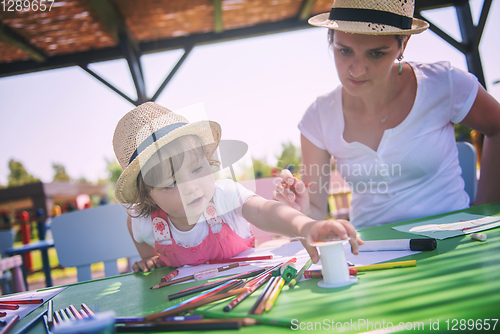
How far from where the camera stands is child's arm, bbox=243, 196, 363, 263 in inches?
25.7

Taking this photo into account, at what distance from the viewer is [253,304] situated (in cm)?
58

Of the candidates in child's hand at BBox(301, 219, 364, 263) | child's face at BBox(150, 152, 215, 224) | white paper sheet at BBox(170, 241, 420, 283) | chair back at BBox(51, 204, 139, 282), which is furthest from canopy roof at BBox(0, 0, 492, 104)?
child's hand at BBox(301, 219, 364, 263)

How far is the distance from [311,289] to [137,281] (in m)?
0.58

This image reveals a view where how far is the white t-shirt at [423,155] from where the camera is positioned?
4.25ft

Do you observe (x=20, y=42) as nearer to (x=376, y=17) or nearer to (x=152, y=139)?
(x=152, y=139)

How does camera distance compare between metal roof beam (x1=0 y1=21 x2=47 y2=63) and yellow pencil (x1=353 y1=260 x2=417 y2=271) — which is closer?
yellow pencil (x1=353 y1=260 x2=417 y2=271)

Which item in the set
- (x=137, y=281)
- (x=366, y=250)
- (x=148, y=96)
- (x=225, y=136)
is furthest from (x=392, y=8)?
(x=148, y=96)

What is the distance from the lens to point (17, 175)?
13.6m

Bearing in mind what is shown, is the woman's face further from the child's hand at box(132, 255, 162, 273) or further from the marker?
the child's hand at box(132, 255, 162, 273)

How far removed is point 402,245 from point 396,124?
→ 27.4 inches

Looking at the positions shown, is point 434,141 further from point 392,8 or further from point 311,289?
point 311,289

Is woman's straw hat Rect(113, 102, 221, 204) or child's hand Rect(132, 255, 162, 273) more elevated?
woman's straw hat Rect(113, 102, 221, 204)

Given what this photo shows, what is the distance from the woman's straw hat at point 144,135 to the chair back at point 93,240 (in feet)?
1.67

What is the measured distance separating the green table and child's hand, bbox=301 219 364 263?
7 centimetres
